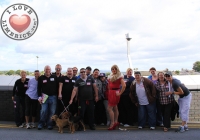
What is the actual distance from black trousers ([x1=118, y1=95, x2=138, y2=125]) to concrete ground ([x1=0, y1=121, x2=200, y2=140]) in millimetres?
331

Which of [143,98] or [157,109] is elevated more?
[143,98]

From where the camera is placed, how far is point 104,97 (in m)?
6.55

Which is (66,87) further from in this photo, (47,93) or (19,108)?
(19,108)

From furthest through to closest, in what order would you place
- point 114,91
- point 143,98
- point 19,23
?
point 19,23 < point 143,98 < point 114,91

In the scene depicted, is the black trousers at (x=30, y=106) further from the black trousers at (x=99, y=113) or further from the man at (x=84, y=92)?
the black trousers at (x=99, y=113)

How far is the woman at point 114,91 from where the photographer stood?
6.04 metres

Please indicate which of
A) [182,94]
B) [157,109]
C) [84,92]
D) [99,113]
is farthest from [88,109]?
[182,94]

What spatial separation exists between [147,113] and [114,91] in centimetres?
120

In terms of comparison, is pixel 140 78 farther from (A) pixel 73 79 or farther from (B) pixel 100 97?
(A) pixel 73 79

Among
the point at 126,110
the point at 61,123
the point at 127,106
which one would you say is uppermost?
the point at 127,106

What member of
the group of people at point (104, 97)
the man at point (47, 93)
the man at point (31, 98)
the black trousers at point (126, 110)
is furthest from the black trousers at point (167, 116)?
the man at point (31, 98)

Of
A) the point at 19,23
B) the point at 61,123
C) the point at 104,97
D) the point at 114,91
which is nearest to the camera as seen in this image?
the point at 61,123

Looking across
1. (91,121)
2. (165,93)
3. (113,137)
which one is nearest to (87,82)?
(91,121)

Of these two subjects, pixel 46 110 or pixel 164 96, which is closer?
pixel 164 96
